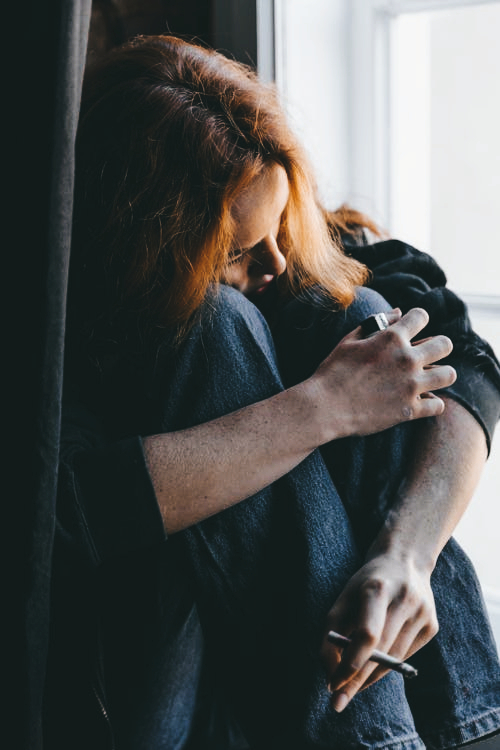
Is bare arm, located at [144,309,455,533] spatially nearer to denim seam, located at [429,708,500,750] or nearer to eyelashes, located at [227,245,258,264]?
eyelashes, located at [227,245,258,264]

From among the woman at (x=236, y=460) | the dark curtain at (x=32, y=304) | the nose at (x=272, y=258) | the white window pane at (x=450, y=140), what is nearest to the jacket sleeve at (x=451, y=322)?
the woman at (x=236, y=460)

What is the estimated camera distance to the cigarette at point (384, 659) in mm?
752

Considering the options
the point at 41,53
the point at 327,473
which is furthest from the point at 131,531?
the point at 41,53

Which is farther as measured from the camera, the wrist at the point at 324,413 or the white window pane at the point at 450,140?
the white window pane at the point at 450,140

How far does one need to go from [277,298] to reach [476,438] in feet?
0.99

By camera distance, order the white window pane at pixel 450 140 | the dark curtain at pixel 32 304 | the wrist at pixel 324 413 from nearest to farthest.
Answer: the dark curtain at pixel 32 304 → the wrist at pixel 324 413 → the white window pane at pixel 450 140

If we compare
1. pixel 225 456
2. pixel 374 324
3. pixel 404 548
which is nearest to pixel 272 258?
pixel 374 324

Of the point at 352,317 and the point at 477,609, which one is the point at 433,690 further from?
the point at 352,317

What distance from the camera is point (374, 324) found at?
37.6 inches

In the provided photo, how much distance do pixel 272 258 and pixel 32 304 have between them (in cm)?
34

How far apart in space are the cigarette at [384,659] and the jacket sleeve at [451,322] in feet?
1.01

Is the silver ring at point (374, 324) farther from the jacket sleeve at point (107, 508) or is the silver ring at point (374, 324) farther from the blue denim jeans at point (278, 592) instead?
the jacket sleeve at point (107, 508)

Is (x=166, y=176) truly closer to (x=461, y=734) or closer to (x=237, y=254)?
(x=237, y=254)

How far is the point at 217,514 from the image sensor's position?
0.91 meters
